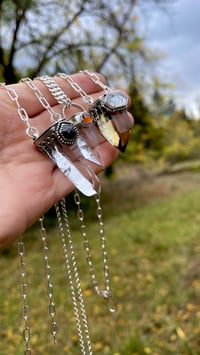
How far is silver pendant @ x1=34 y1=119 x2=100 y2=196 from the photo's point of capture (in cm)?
82

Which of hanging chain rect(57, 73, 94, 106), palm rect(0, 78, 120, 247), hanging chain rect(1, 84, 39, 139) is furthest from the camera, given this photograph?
hanging chain rect(57, 73, 94, 106)

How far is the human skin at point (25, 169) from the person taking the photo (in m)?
0.76

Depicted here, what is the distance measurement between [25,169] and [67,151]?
0.30 feet

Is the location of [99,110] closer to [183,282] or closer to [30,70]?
[183,282]

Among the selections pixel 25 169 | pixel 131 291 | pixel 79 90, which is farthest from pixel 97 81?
pixel 131 291

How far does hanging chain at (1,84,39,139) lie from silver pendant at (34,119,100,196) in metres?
0.03

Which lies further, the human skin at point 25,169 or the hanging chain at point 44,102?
the hanging chain at point 44,102

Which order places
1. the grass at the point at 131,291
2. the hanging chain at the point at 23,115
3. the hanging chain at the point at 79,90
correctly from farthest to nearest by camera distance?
the grass at the point at 131,291
the hanging chain at the point at 79,90
the hanging chain at the point at 23,115

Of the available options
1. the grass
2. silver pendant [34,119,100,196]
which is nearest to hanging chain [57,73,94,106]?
silver pendant [34,119,100,196]

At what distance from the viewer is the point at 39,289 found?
292 centimetres

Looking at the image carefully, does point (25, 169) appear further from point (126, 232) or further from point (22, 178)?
point (126, 232)

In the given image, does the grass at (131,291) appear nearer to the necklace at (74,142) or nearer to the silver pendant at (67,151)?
the necklace at (74,142)

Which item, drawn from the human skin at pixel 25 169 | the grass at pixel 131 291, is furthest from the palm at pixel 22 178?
the grass at pixel 131 291

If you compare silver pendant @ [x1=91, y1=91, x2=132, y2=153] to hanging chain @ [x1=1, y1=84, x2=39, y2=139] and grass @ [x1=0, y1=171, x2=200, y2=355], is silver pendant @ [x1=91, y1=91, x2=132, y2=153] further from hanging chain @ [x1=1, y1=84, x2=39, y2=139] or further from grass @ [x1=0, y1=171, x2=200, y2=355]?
grass @ [x1=0, y1=171, x2=200, y2=355]
